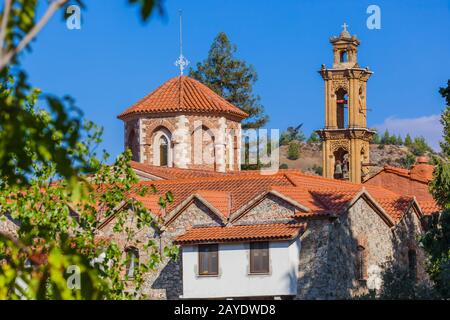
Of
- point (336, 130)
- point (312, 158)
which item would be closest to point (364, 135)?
point (336, 130)

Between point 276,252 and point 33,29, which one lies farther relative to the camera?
point 276,252

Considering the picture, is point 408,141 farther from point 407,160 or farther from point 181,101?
point 181,101

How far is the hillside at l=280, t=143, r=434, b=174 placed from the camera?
12675cm

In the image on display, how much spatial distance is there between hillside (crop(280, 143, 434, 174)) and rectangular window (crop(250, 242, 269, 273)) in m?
89.2

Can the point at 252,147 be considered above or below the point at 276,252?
above

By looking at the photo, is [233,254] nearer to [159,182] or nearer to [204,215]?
[204,215]

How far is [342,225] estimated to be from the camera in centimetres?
3700

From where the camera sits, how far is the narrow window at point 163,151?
164 feet

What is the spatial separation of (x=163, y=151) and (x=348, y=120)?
53.2 feet

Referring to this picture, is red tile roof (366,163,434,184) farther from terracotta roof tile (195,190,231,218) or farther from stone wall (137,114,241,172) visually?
terracotta roof tile (195,190,231,218)

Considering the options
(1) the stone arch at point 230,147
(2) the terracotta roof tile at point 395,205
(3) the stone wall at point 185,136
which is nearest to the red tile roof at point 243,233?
(2) the terracotta roof tile at point 395,205

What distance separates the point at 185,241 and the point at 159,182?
636cm

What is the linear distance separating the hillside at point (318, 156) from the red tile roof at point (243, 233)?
88299 mm

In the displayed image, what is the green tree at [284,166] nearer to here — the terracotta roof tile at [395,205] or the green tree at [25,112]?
the terracotta roof tile at [395,205]
